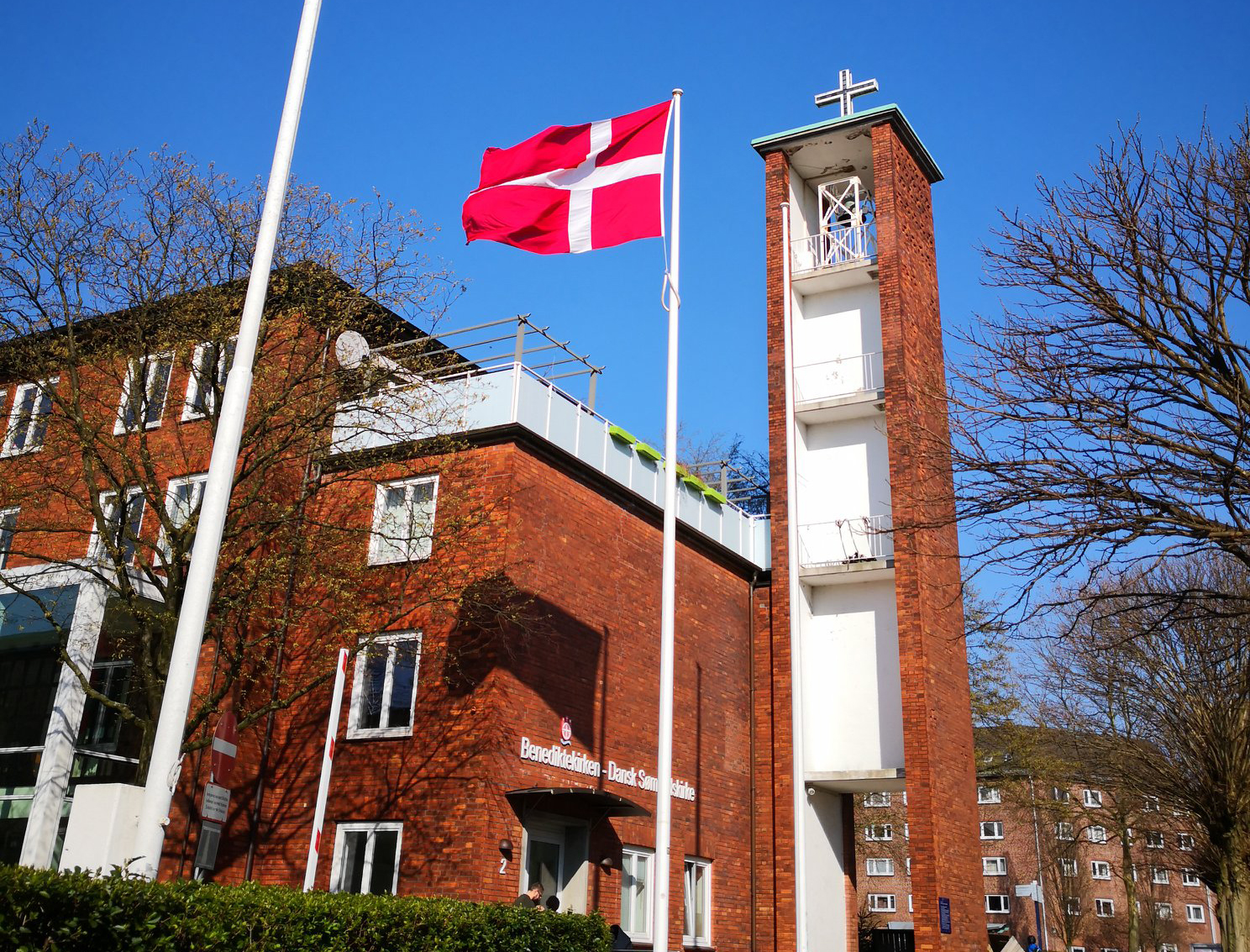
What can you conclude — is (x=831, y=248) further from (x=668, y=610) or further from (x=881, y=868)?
(x=881, y=868)

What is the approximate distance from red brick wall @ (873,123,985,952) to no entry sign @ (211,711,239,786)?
1173 cm

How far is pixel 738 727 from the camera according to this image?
957 inches

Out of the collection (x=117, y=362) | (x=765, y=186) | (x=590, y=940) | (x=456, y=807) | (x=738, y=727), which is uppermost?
(x=765, y=186)

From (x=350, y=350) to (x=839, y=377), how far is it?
12.5 meters

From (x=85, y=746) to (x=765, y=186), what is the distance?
18.3 metres

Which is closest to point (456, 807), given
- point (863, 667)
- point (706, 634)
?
point (706, 634)

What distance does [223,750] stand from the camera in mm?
10281

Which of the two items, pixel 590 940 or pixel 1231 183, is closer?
pixel 1231 183

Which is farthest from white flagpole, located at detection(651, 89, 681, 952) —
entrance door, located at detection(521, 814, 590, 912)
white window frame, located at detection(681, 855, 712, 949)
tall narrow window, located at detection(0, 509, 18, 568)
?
tall narrow window, located at detection(0, 509, 18, 568)

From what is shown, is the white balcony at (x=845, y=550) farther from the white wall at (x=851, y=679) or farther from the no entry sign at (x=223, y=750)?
the no entry sign at (x=223, y=750)

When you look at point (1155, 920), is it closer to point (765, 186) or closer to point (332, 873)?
point (765, 186)

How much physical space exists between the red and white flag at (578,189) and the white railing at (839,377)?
12256 mm

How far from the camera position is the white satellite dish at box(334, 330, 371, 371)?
16984mm

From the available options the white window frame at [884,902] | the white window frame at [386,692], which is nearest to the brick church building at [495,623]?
the white window frame at [386,692]
